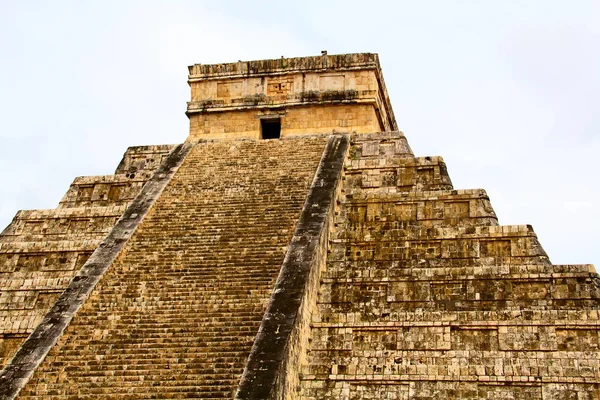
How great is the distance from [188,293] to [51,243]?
3.59 metres

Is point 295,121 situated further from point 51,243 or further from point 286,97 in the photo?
point 51,243

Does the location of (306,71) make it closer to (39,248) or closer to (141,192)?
(141,192)

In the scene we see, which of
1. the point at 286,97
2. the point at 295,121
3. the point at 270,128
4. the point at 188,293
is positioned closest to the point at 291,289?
the point at 188,293

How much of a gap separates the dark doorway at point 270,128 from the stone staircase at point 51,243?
2394 millimetres

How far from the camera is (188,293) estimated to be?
1330cm

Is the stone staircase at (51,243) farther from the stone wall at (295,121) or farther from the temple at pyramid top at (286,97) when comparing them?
the temple at pyramid top at (286,97)

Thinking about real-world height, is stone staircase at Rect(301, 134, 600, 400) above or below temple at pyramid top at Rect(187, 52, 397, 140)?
below

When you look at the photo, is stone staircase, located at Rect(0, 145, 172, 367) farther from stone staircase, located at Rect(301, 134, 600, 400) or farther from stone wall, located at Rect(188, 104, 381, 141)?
stone staircase, located at Rect(301, 134, 600, 400)

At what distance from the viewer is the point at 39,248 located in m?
15.6

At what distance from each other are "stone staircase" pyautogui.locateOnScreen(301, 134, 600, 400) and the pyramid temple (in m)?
0.02

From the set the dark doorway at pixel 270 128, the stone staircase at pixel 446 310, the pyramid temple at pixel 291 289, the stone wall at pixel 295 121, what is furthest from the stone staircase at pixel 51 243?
the stone staircase at pixel 446 310

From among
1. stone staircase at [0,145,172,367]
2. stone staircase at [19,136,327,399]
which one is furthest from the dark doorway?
stone staircase at [0,145,172,367]

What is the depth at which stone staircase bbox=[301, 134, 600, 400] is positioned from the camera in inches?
468

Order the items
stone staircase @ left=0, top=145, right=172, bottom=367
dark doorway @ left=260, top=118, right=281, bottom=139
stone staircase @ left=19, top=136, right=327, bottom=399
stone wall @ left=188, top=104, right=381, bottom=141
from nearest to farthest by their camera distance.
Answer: stone staircase @ left=19, top=136, right=327, bottom=399 → stone staircase @ left=0, top=145, right=172, bottom=367 → stone wall @ left=188, top=104, right=381, bottom=141 → dark doorway @ left=260, top=118, right=281, bottom=139
